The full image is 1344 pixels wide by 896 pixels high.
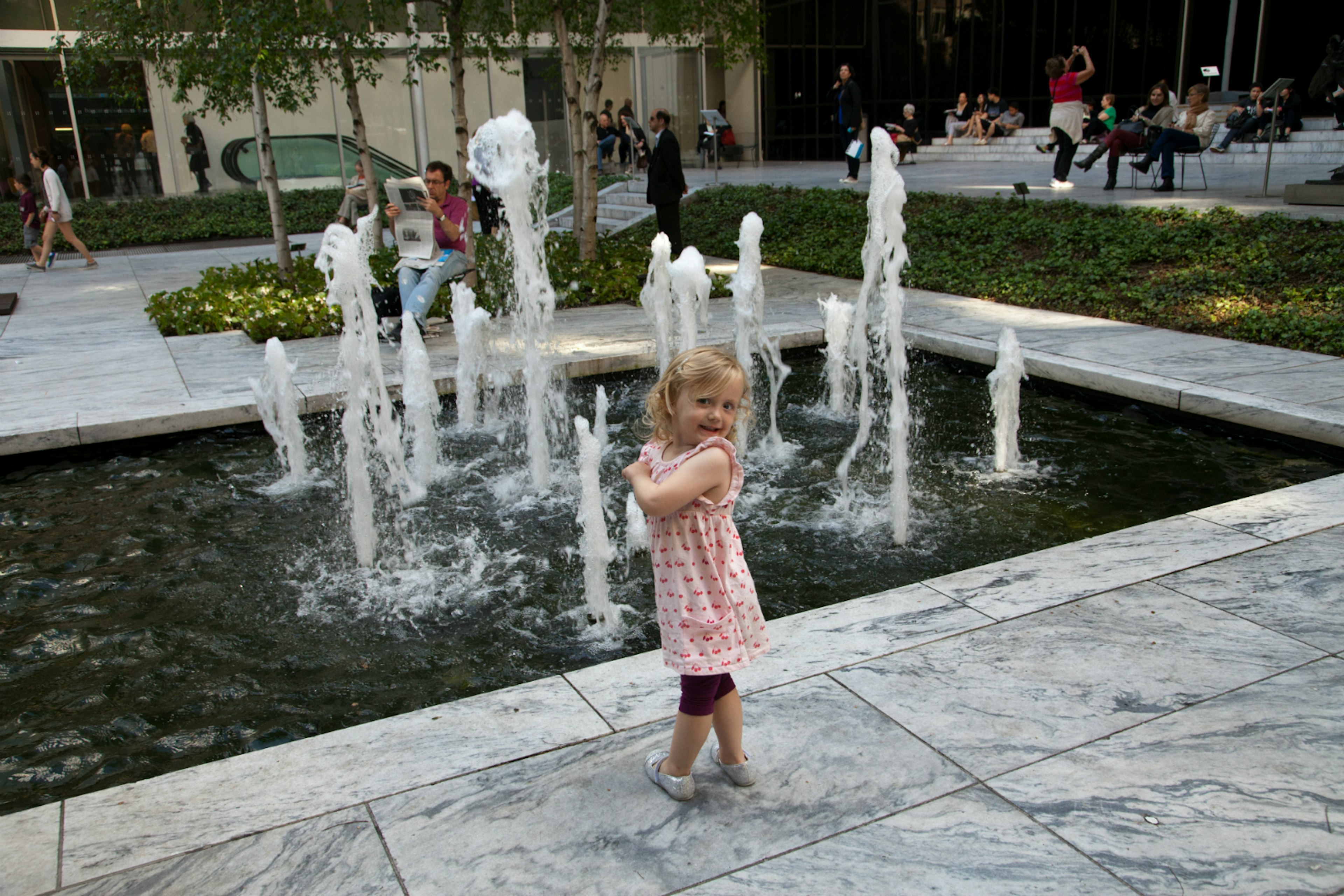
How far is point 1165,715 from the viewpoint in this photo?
9.68 feet

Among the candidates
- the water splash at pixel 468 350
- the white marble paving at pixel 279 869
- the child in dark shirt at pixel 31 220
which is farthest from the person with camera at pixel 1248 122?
the white marble paving at pixel 279 869

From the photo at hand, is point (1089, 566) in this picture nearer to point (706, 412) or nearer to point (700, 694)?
point (700, 694)

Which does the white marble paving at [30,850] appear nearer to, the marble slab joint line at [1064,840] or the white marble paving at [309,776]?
the white marble paving at [309,776]

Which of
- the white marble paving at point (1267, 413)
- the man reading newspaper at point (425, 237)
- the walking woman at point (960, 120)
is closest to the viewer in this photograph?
the white marble paving at point (1267, 413)

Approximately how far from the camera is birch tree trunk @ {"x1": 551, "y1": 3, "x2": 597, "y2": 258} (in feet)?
38.5

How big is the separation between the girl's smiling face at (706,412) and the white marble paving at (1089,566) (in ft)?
5.57

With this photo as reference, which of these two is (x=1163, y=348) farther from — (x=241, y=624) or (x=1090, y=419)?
(x=241, y=624)

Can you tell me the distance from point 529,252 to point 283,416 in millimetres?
2168

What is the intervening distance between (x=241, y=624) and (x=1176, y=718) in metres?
3.50

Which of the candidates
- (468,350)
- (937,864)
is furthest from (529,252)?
(937,864)

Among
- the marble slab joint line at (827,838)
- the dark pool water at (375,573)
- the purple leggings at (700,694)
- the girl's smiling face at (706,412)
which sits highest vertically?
the girl's smiling face at (706,412)

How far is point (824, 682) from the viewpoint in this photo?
3.22 metres

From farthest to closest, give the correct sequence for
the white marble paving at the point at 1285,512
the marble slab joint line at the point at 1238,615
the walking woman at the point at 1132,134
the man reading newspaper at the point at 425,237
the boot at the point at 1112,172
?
the walking woman at the point at 1132,134, the boot at the point at 1112,172, the man reading newspaper at the point at 425,237, the white marble paving at the point at 1285,512, the marble slab joint line at the point at 1238,615

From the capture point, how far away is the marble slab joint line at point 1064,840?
7.54 ft
